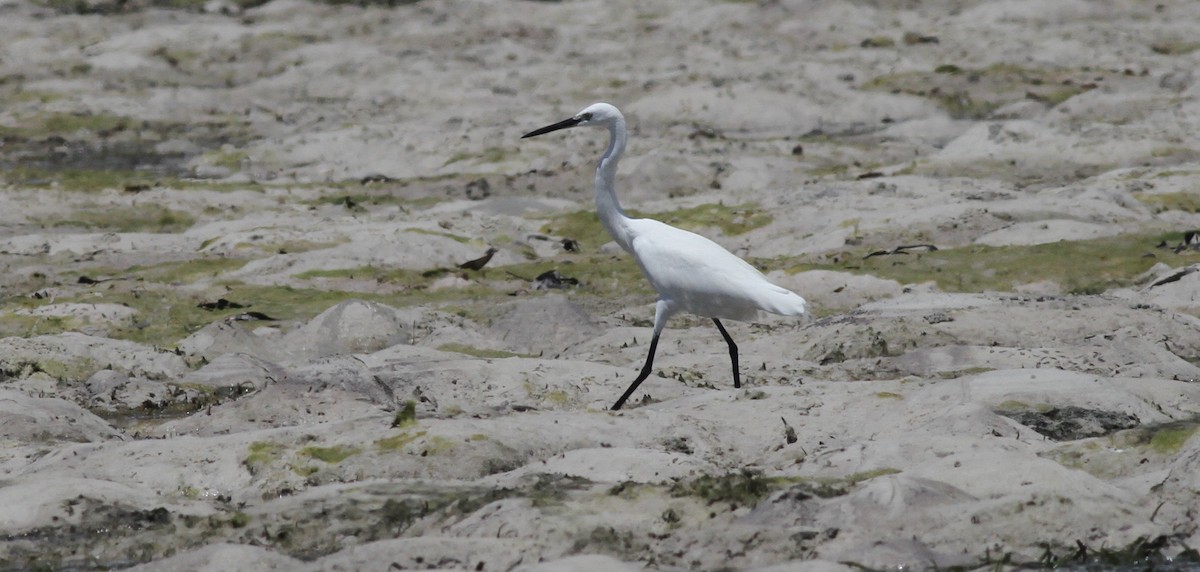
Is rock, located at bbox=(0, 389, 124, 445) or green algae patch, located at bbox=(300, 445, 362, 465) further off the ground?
green algae patch, located at bbox=(300, 445, 362, 465)

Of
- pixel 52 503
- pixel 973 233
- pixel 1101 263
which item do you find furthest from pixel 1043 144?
pixel 52 503

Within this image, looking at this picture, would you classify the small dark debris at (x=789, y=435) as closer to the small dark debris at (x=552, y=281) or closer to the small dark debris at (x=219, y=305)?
the small dark debris at (x=552, y=281)

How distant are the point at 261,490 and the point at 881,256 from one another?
760 centimetres

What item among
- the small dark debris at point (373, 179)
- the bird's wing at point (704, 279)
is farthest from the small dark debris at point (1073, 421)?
the small dark debris at point (373, 179)

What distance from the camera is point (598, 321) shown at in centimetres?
1253

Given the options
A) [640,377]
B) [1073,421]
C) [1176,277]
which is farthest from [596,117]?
[1176,277]

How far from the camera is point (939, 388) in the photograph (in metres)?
9.31

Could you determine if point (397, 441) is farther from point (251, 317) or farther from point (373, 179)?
point (373, 179)

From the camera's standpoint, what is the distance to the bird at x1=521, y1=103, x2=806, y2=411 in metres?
9.26

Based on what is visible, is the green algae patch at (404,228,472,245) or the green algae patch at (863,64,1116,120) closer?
the green algae patch at (404,228,472,245)

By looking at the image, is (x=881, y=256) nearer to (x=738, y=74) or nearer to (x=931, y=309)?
(x=931, y=309)

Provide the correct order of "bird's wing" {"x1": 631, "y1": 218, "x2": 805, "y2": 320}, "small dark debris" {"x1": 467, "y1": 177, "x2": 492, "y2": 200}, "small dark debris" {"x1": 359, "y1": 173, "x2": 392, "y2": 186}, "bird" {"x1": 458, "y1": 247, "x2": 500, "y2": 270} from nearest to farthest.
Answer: "bird's wing" {"x1": 631, "y1": 218, "x2": 805, "y2": 320}, "bird" {"x1": 458, "y1": 247, "x2": 500, "y2": 270}, "small dark debris" {"x1": 467, "y1": 177, "x2": 492, "y2": 200}, "small dark debris" {"x1": 359, "y1": 173, "x2": 392, "y2": 186}

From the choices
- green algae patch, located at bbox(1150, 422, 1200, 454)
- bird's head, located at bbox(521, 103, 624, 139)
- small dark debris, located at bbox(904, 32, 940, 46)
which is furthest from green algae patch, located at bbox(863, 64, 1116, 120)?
green algae patch, located at bbox(1150, 422, 1200, 454)

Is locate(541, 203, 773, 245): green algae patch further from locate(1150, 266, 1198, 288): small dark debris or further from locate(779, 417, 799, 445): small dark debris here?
locate(779, 417, 799, 445): small dark debris
